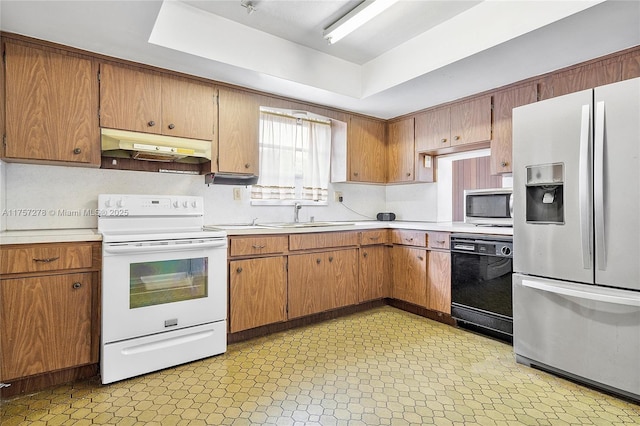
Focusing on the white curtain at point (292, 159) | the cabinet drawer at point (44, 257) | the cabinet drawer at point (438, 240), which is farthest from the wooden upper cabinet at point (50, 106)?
the cabinet drawer at point (438, 240)

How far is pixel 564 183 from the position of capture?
2.19 m

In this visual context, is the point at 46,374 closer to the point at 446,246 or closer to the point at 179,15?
the point at 179,15

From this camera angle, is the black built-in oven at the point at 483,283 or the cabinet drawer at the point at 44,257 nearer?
the cabinet drawer at the point at 44,257

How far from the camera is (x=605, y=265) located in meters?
2.01

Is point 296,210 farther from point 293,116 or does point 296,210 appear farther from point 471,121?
point 471,121

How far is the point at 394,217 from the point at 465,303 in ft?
5.25

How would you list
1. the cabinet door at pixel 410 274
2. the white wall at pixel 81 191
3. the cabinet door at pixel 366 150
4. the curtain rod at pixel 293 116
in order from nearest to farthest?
the white wall at pixel 81 191
the cabinet door at pixel 410 274
the curtain rod at pixel 293 116
the cabinet door at pixel 366 150

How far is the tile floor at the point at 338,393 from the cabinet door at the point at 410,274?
0.74 meters

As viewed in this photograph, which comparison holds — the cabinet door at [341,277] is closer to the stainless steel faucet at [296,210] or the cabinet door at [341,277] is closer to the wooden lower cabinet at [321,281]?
the wooden lower cabinet at [321,281]

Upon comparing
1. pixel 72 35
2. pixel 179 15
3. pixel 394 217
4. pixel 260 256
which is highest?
pixel 179 15

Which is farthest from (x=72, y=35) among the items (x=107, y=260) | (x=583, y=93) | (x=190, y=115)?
(x=583, y=93)

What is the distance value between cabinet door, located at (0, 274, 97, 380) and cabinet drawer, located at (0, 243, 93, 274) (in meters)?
0.06

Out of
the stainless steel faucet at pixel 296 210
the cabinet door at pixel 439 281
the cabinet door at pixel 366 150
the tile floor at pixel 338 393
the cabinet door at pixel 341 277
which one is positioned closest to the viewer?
the tile floor at pixel 338 393

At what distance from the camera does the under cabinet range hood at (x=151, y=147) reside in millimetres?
2512
